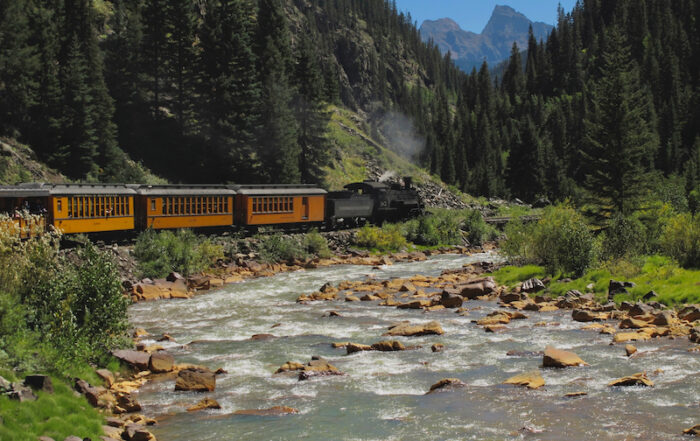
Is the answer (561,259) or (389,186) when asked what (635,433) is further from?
(389,186)

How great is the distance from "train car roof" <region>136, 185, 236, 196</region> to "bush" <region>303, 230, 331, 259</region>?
601cm

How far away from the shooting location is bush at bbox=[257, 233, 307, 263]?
35969 mm

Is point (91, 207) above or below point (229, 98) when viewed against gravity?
below

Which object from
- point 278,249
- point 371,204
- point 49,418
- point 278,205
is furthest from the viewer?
point 371,204

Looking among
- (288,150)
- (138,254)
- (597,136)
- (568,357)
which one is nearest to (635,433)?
(568,357)

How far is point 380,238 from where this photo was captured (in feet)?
146

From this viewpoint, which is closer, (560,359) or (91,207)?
(560,359)

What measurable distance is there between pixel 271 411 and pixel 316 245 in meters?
27.7

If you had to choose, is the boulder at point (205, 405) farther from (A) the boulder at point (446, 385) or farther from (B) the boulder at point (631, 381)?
(B) the boulder at point (631, 381)

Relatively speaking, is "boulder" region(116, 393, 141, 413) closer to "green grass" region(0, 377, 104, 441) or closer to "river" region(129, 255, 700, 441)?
"river" region(129, 255, 700, 441)

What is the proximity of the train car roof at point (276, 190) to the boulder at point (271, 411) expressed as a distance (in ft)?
82.6

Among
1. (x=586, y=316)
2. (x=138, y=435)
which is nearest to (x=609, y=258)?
(x=586, y=316)

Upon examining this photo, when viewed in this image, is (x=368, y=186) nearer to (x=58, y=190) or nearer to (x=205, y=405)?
(x=58, y=190)

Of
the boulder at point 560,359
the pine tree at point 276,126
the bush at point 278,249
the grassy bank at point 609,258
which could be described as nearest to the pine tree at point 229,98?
the pine tree at point 276,126
